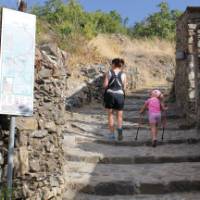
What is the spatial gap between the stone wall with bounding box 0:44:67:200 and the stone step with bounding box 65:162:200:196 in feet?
1.74

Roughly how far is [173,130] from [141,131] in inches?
28.6

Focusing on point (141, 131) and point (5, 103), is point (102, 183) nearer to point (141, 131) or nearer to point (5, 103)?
point (5, 103)

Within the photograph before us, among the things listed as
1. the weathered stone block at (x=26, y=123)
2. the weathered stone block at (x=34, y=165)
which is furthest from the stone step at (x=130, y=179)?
the weathered stone block at (x=26, y=123)

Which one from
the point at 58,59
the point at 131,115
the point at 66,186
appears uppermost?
the point at 58,59

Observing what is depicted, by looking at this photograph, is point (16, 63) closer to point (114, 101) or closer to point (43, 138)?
point (43, 138)

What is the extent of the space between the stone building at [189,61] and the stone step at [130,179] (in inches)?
128

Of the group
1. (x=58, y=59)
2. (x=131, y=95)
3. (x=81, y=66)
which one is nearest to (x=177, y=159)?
(x=58, y=59)

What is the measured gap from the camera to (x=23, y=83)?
17.9ft

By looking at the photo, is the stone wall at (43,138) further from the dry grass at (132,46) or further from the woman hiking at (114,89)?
the dry grass at (132,46)

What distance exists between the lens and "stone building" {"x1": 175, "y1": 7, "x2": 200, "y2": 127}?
11266 millimetres

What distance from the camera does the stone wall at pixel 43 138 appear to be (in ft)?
19.0

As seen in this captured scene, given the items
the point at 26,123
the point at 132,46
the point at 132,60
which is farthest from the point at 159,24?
the point at 26,123

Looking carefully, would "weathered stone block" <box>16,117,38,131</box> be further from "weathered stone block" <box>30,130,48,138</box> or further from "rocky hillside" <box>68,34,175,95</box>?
"rocky hillside" <box>68,34,175,95</box>

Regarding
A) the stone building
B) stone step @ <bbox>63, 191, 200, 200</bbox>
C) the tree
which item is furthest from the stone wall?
the tree
